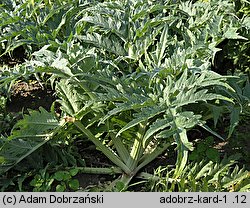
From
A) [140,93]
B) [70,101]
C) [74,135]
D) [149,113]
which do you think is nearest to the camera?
[149,113]

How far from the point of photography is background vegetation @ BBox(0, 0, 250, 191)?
2.73 meters

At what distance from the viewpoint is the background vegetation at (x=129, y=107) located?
2727 mm

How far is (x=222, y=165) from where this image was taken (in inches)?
121

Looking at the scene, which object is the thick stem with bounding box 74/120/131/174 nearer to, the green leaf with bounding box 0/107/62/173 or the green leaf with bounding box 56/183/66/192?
the green leaf with bounding box 0/107/62/173

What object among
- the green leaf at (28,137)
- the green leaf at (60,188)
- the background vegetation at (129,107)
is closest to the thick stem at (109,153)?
the background vegetation at (129,107)

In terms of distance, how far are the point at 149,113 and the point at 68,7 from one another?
164cm

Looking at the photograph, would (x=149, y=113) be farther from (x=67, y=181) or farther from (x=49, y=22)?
(x=49, y=22)

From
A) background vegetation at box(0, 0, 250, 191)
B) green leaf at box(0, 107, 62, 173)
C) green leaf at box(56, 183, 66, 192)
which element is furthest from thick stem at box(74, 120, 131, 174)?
green leaf at box(56, 183, 66, 192)

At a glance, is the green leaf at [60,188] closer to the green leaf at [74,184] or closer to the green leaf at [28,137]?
the green leaf at [74,184]

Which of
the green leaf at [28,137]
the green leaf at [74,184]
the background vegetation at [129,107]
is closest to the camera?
the background vegetation at [129,107]

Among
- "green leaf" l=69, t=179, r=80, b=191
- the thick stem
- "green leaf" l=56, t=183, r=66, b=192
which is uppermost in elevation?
the thick stem

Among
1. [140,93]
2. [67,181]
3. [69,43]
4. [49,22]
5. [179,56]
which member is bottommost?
[67,181]

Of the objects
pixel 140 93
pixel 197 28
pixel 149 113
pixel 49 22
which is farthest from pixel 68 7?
pixel 149 113

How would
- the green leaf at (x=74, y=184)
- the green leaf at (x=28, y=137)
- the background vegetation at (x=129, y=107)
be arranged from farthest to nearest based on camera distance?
the green leaf at (x=74, y=184), the green leaf at (x=28, y=137), the background vegetation at (x=129, y=107)
